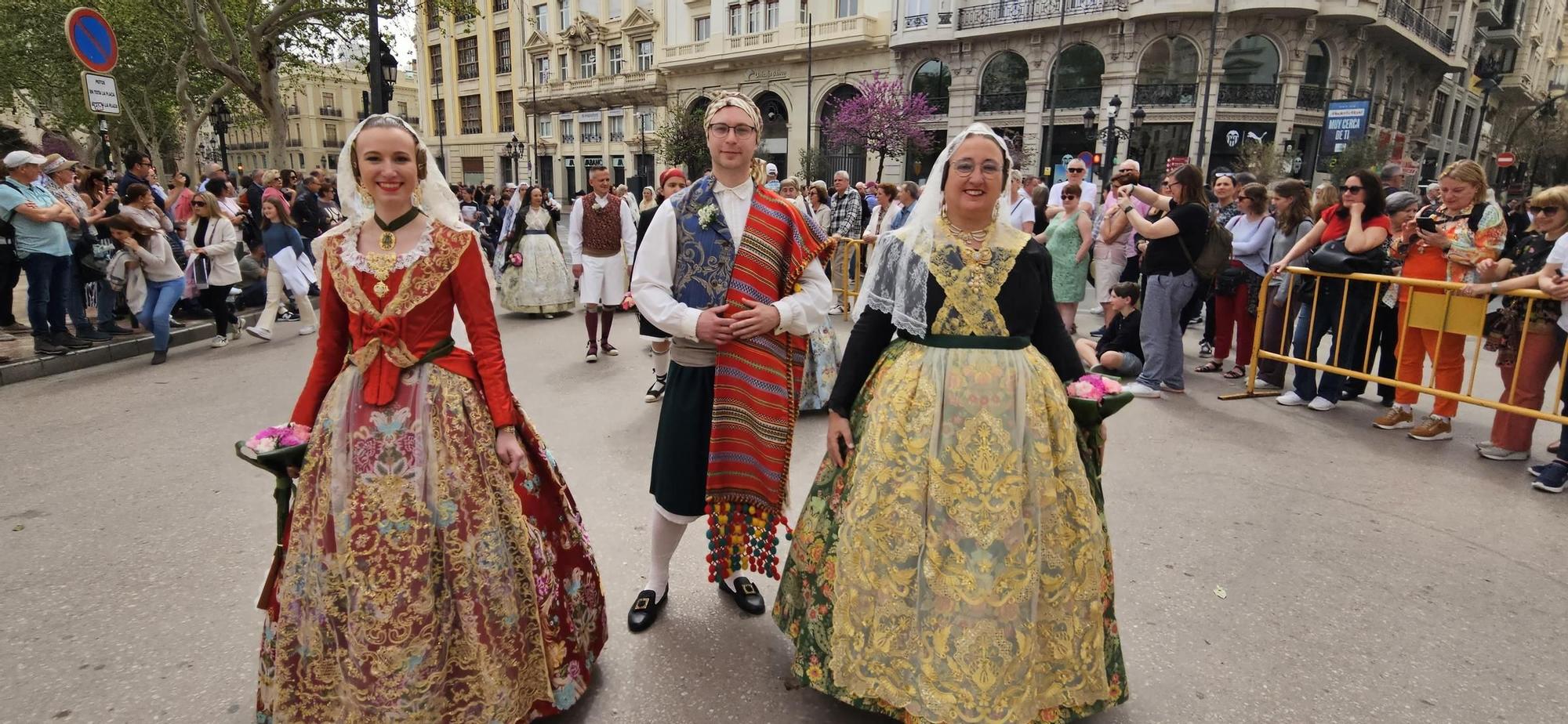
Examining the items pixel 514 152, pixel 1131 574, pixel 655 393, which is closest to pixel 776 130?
pixel 514 152

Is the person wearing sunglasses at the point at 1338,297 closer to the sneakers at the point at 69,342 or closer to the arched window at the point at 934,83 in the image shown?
the sneakers at the point at 69,342

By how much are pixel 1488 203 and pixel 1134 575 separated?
13.8 ft

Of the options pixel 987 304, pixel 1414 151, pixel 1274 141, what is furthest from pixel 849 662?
pixel 1414 151

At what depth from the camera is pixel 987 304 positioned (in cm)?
Result: 235

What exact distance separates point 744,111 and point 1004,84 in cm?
3183

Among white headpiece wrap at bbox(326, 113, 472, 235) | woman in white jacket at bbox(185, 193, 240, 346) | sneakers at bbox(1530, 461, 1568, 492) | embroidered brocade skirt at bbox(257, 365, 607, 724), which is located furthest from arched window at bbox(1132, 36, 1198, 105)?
embroidered brocade skirt at bbox(257, 365, 607, 724)

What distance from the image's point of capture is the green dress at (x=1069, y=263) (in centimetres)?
758

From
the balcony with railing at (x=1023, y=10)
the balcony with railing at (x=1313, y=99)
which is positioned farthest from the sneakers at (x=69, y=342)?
the balcony with railing at (x=1313, y=99)

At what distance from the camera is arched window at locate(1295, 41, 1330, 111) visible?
28219mm

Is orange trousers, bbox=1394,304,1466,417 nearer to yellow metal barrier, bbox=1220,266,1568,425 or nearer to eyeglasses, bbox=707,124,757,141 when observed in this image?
yellow metal barrier, bbox=1220,266,1568,425

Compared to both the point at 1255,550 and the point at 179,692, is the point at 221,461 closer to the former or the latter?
the point at 179,692

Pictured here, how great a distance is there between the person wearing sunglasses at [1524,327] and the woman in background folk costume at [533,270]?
28.4 ft

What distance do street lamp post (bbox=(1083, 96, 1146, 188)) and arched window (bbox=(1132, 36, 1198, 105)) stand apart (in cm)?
111

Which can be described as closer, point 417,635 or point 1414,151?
point 417,635
